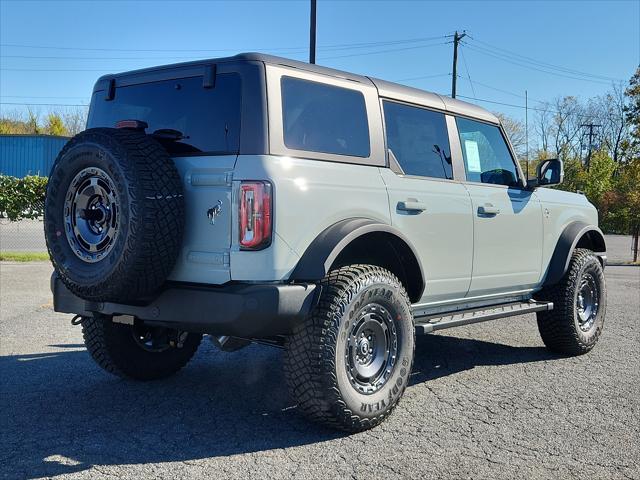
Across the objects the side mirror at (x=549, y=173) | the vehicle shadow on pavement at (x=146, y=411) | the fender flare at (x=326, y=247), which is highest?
the side mirror at (x=549, y=173)

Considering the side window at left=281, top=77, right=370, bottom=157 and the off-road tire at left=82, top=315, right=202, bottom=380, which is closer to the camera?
the side window at left=281, top=77, right=370, bottom=157

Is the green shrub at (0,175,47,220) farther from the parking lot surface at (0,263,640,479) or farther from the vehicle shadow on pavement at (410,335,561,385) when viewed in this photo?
the vehicle shadow on pavement at (410,335,561,385)

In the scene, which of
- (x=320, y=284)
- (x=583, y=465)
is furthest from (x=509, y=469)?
(x=320, y=284)

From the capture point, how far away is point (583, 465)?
3.37m

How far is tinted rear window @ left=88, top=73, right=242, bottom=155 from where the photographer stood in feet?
12.1

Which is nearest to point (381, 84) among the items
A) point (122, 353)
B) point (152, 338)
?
point (152, 338)

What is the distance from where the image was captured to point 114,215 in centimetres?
349

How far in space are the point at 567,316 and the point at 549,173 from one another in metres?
1.31

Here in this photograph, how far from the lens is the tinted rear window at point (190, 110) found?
3.68m

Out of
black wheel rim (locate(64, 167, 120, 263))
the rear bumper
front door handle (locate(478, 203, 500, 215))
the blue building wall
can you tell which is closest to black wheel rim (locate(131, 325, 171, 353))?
the rear bumper

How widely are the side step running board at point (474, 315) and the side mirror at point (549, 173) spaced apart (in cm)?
108

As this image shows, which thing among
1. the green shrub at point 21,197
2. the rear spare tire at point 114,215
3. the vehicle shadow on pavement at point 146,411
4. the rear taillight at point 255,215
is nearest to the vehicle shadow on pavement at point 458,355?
the vehicle shadow on pavement at point 146,411

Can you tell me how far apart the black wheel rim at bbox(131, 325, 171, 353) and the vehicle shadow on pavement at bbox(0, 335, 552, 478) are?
0.27 m

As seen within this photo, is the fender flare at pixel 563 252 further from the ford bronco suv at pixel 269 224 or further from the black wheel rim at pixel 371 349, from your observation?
the black wheel rim at pixel 371 349
